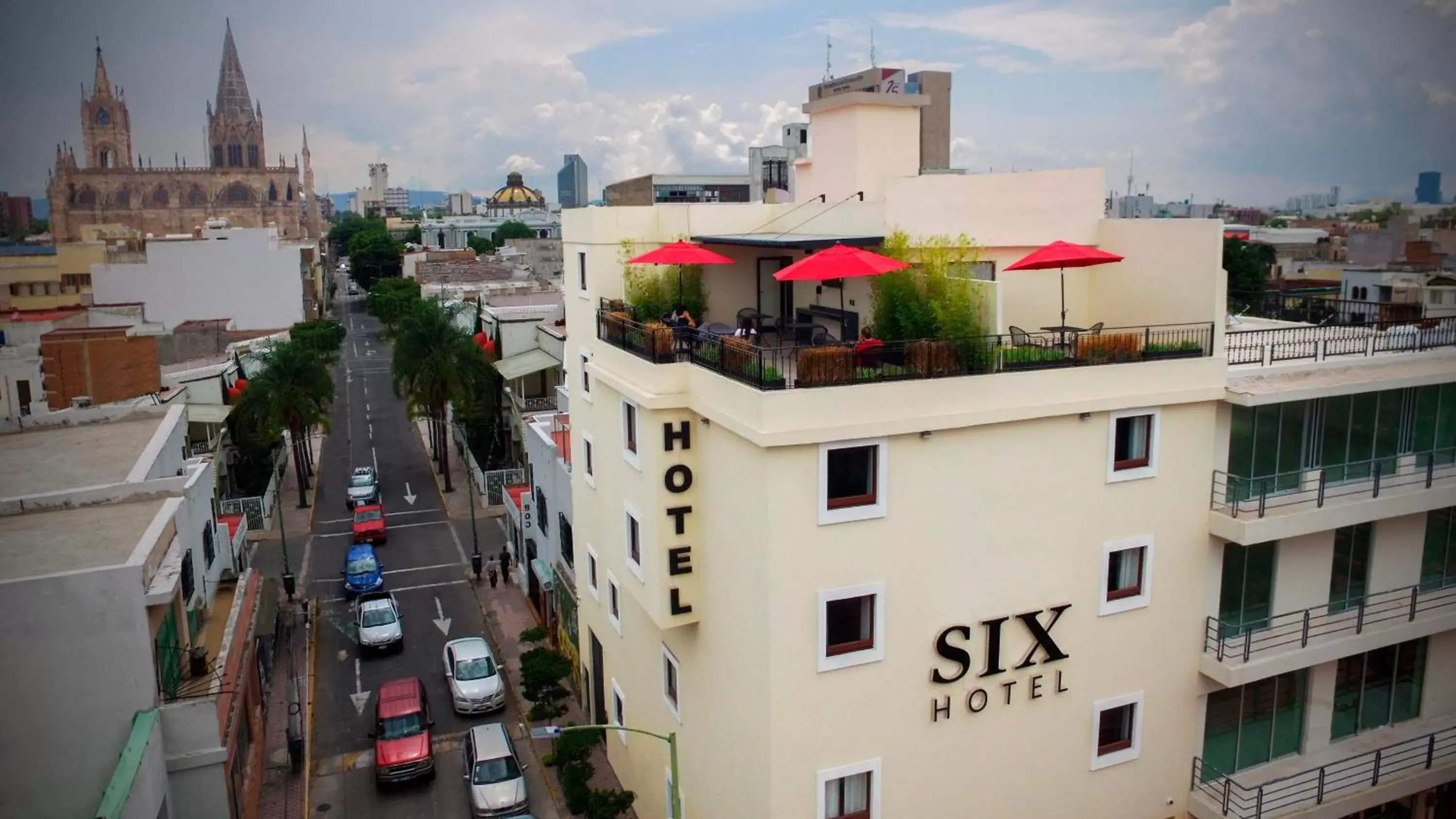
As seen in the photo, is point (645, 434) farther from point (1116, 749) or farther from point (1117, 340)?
point (1116, 749)

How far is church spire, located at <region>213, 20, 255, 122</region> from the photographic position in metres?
30.0

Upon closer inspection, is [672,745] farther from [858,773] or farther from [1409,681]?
[1409,681]

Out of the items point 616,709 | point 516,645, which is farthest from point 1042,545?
point 516,645

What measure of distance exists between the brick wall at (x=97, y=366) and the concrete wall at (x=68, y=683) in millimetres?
20198

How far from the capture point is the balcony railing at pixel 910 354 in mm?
17094

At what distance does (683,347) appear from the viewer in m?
20.2

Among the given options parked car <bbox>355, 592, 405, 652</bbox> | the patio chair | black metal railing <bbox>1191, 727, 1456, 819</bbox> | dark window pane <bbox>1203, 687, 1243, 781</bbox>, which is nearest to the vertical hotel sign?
the patio chair

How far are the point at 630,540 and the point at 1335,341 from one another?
51.6ft

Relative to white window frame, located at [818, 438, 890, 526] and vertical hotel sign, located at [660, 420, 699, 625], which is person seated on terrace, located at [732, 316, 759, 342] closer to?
vertical hotel sign, located at [660, 420, 699, 625]

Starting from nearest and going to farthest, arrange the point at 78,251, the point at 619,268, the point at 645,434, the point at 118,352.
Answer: the point at 645,434 → the point at 619,268 → the point at 118,352 → the point at 78,251

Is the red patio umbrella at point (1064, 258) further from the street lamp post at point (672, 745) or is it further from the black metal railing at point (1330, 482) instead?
the street lamp post at point (672, 745)

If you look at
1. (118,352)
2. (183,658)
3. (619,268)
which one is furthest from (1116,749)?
(118,352)

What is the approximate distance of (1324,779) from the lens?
822 inches

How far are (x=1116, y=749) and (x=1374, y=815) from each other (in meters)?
7.28
